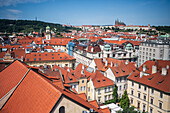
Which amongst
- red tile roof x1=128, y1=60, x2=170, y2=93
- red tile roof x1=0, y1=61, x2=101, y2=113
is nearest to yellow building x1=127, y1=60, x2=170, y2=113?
red tile roof x1=128, y1=60, x2=170, y2=93

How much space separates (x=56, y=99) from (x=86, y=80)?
2770 centimetres

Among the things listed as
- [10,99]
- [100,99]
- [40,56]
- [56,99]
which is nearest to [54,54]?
[40,56]

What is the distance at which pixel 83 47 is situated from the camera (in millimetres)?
74688

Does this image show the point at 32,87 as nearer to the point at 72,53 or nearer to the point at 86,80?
the point at 86,80

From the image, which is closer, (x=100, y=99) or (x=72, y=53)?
(x=100, y=99)

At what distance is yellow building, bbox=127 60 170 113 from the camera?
3159cm

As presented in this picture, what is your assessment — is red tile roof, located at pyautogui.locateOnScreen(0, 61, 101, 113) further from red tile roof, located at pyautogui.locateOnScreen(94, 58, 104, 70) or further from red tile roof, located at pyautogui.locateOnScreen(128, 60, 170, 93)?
red tile roof, located at pyautogui.locateOnScreen(94, 58, 104, 70)

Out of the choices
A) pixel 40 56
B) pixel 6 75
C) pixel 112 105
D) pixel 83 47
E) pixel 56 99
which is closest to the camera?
pixel 56 99

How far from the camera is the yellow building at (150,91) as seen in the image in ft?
104

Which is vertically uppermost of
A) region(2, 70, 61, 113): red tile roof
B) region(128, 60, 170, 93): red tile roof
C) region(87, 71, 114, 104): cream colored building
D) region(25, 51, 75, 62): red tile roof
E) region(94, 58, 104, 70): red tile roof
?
region(2, 70, 61, 113): red tile roof

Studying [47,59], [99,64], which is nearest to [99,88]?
[99,64]

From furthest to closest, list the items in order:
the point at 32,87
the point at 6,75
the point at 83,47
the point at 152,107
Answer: the point at 83,47, the point at 152,107, the point at 6,75, the point at 32,87

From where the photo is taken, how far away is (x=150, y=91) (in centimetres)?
3503

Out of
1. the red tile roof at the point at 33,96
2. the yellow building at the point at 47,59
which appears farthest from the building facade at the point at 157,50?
the red tile roof at the point at 33,96
